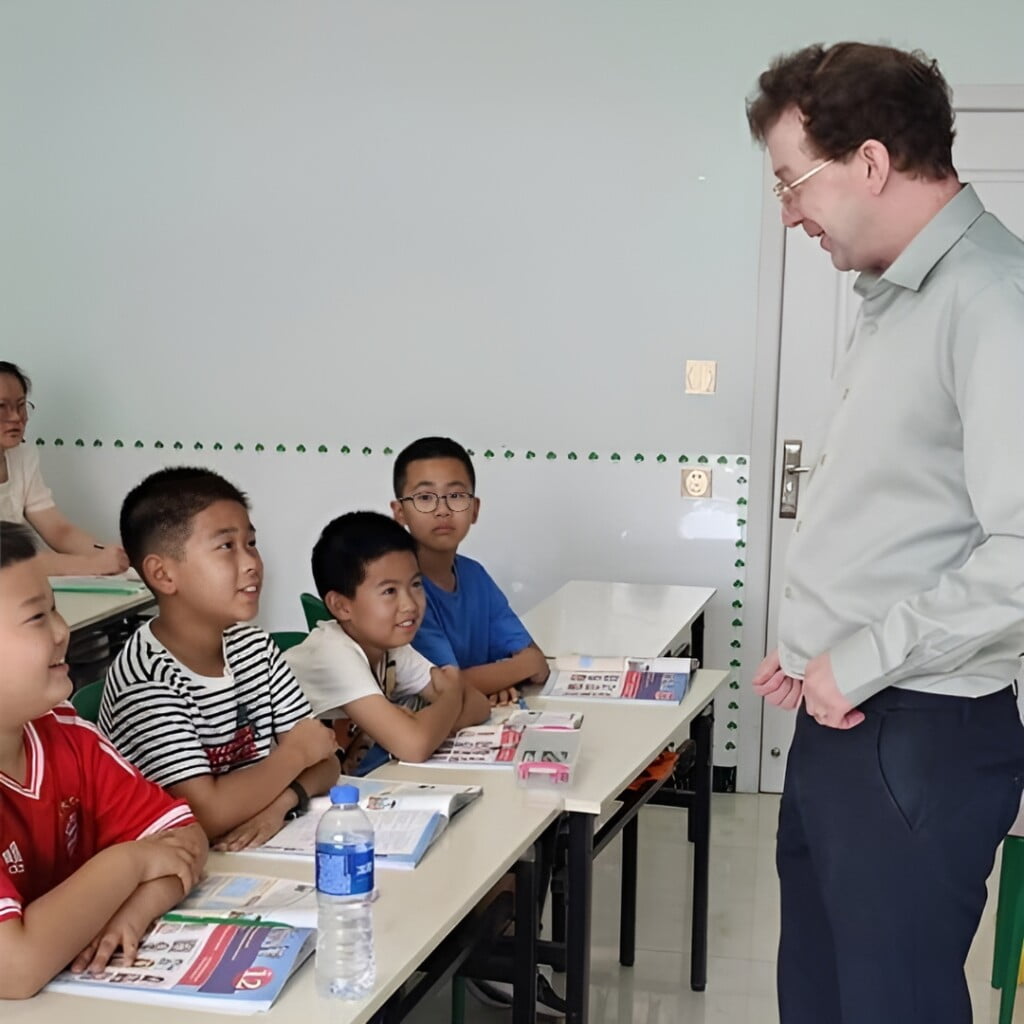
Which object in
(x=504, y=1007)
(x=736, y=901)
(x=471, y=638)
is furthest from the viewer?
(x=736, y=901)

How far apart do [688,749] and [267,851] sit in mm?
1323

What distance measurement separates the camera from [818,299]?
416 cm

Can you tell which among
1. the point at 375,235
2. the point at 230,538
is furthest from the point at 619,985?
the point at 375,235

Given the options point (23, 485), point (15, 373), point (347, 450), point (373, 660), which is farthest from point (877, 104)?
point (23, 485)

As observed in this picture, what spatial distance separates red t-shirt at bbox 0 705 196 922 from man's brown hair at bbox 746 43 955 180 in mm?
1163

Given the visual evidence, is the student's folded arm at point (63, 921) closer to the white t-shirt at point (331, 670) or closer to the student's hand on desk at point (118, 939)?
the student's hand on desk at point (118, 939)

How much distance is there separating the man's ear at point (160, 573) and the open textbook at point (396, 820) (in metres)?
0.40

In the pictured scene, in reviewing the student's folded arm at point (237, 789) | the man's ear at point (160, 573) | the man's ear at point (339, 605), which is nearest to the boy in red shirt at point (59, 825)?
the student's folded arm at point (237, 789)

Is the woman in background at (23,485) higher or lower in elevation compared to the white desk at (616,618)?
higher

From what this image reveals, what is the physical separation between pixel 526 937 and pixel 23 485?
2.85 m

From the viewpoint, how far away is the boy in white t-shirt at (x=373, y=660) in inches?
90.8

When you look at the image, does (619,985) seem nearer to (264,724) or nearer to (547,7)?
(264,724)

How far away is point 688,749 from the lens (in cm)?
296

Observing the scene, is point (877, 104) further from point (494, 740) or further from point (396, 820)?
point (494, 740)
